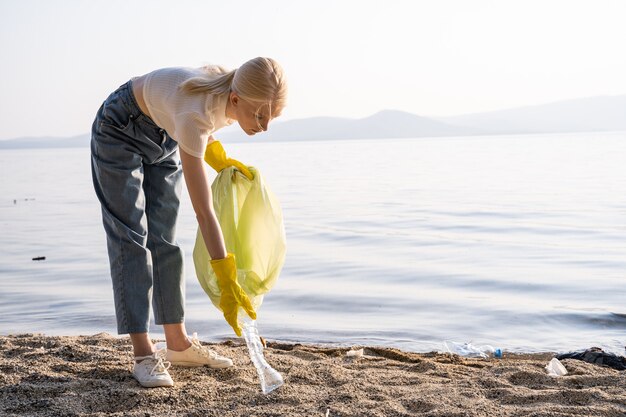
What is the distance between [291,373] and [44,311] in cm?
339

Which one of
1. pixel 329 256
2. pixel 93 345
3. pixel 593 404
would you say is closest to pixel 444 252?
pixel 329 256

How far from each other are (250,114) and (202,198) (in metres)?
0.39

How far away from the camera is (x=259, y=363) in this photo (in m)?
3.69

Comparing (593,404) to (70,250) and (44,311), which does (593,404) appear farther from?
(70,250)

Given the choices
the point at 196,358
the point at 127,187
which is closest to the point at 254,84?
the point at 127,187

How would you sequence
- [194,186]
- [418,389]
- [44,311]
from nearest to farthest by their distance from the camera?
[194,186]
[418,389]
[44,311]

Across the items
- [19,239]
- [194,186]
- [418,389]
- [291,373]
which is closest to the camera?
[194,186]

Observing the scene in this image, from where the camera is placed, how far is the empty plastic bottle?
11.8ft

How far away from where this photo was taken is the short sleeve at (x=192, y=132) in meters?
3.32

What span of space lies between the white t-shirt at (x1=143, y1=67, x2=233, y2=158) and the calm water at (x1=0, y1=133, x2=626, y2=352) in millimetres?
2495

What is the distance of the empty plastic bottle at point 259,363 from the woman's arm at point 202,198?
0.45 metres

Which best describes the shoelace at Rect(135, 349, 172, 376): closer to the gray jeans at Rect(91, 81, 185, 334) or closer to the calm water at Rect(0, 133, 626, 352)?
the gray jeans at Rect(91, 81, 185, 334)

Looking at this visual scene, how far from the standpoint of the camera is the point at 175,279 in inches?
157

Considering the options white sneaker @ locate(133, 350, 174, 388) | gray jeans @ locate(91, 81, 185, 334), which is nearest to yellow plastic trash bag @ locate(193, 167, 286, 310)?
gray jeans @ locate(91, 81, 185, 334)
